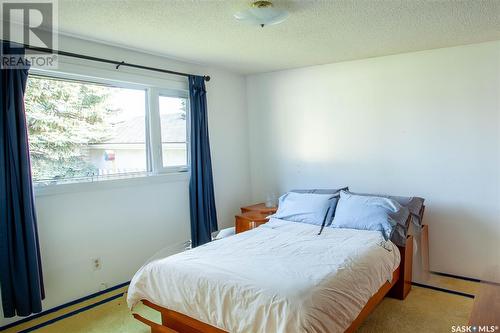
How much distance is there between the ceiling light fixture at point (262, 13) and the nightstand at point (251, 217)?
80.5 inches

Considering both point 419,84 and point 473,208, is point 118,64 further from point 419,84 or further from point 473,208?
point 473,208

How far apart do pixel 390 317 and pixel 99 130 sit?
112 inches

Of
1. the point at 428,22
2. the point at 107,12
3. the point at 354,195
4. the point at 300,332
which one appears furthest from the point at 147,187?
the point at 428,22

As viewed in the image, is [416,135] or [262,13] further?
[416,135]

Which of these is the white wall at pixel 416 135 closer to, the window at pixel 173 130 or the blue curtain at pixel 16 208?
the window at pixel 173 130

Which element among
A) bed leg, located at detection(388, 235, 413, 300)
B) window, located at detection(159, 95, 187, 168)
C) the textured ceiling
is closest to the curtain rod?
the textured ceiling

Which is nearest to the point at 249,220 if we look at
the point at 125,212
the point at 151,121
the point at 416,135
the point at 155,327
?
the point at 125,212

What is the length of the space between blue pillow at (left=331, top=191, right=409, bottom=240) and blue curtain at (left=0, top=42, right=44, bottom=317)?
2.41 m

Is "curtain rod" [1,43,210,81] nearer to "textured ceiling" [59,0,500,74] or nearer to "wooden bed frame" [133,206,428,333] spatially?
"textured ceiling" [59,0,500,74]

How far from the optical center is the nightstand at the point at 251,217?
355 centimetres

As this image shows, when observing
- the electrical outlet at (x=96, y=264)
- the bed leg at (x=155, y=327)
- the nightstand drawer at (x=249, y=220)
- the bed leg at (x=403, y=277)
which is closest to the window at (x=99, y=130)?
the electrical outlet at (x=96, y=264)

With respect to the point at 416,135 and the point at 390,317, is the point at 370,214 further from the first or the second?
the point at 416,135

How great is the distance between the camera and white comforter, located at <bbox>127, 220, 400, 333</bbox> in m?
1.69

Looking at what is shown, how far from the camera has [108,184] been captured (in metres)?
2.99
